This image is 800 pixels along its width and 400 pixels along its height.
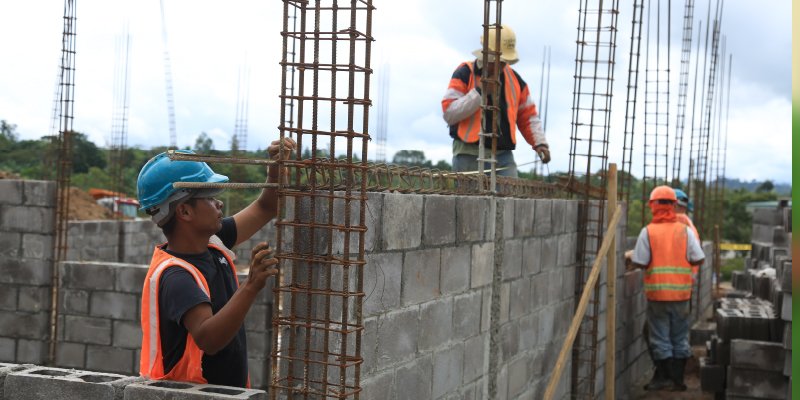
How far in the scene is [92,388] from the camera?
2.67 m

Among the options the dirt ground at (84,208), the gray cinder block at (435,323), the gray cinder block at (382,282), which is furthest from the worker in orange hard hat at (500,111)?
the dirt ground at (84,208)

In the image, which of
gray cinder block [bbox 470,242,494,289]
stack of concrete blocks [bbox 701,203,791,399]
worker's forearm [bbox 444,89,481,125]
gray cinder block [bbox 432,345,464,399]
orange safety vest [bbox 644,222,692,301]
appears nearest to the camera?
gray cinder block [bbox 432,345,464,399]

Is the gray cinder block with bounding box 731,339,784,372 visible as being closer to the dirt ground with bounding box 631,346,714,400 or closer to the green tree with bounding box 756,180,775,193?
the dirt ground with bounding box 631,346,714,400

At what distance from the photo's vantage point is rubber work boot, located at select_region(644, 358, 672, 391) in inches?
341

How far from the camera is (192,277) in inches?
108

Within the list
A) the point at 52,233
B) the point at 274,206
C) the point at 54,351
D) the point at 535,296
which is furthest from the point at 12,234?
the point at 274,206

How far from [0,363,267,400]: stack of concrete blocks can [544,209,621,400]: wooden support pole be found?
3.17m

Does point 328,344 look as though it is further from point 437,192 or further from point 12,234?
point 12,234

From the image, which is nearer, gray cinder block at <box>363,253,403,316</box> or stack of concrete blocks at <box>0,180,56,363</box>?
gray cinder block at <box>363,253,403,316</box>

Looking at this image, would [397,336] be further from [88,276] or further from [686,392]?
[686,392]

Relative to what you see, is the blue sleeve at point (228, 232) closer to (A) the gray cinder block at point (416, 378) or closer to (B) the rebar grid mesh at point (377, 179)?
(B) the rebar grid mesh at point (377, 179)

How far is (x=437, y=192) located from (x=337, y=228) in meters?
1.15

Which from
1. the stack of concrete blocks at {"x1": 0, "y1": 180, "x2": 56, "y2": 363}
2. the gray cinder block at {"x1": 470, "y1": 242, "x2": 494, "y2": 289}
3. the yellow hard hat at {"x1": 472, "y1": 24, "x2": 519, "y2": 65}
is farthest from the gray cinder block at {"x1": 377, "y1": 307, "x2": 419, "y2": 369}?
the stack of concrete blocks at {"x1": 0, "y1": 180, "x2": 56, "y2": 363}

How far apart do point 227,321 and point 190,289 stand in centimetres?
18
